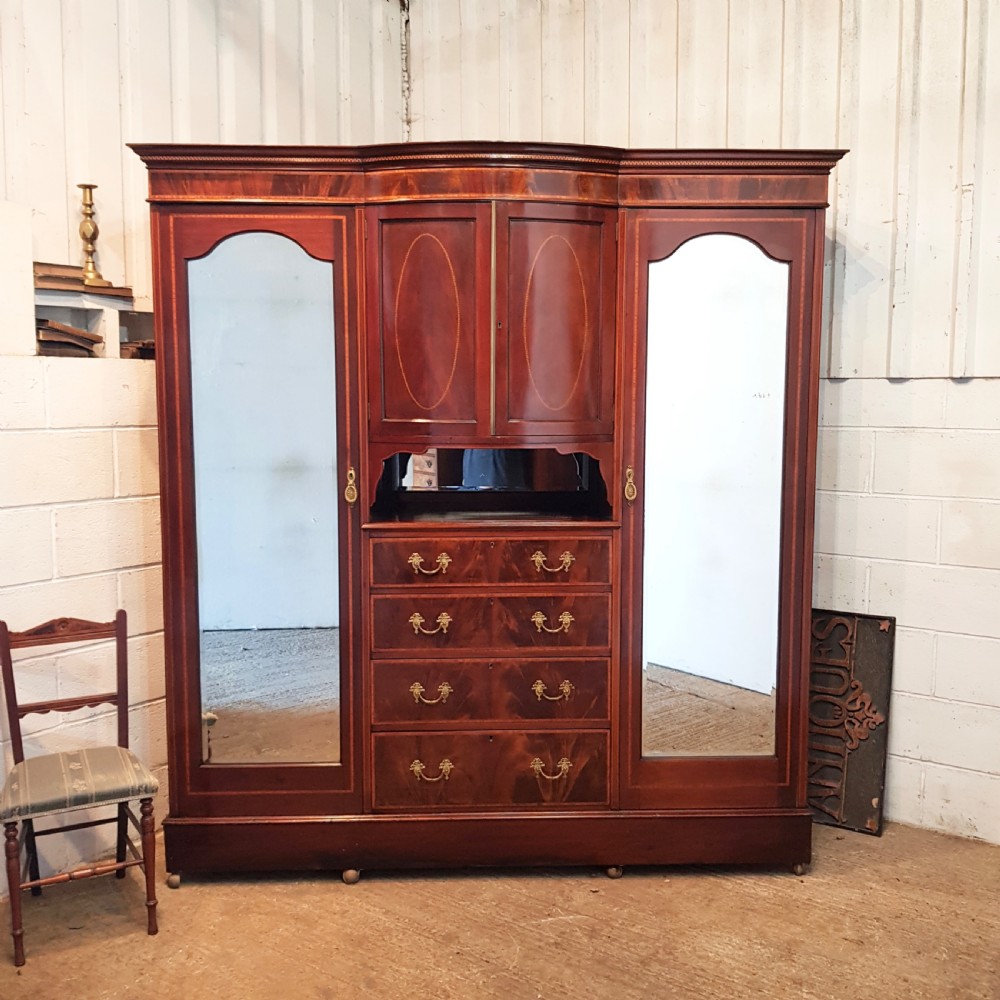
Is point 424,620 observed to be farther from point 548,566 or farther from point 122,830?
point 122,830

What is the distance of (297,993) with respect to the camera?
7.50ft

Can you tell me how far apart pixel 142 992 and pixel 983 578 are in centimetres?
250

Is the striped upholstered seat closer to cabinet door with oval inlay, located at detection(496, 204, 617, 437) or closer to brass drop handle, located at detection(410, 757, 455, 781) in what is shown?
brass drop handle, located at detection(410, 757, 455, 781)

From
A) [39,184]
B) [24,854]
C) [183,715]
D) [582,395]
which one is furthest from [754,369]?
[24,854]

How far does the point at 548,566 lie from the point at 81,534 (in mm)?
1307

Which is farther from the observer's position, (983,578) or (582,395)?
(983,578)

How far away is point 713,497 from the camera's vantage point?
2.75m

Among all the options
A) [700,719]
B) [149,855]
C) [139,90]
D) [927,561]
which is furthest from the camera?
[927,561]

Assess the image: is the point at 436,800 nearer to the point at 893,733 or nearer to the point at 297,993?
the point at 297,993

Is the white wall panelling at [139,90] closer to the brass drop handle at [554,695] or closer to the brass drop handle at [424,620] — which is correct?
the brass drop handle at [424,620]

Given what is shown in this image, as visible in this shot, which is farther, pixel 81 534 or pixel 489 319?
pixel 81 534

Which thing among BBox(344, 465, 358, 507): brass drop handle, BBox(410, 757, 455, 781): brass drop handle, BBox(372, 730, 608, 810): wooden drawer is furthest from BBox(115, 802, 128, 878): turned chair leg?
BBox(344, 465, 358, 507): brass drop handle

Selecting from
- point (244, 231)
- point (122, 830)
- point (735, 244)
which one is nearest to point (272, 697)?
point (122, 830)

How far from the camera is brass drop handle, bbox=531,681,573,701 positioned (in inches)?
108
